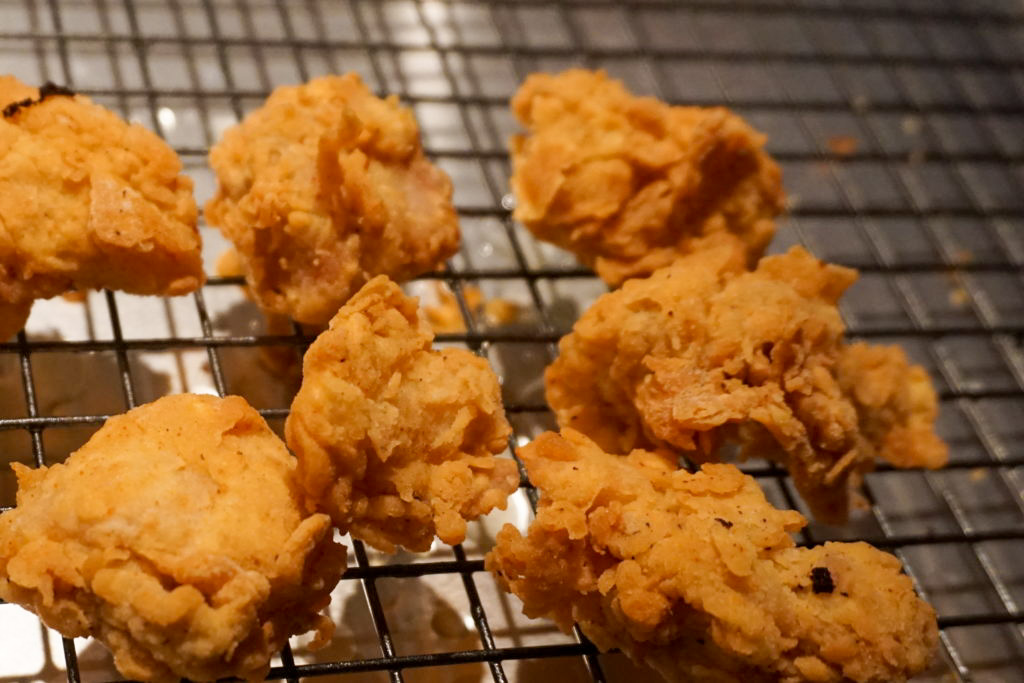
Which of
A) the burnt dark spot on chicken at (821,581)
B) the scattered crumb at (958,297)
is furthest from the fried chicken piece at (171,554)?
the scattered crumb at (958,297)

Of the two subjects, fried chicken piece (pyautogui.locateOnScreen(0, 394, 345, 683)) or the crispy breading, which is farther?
the crispy breading

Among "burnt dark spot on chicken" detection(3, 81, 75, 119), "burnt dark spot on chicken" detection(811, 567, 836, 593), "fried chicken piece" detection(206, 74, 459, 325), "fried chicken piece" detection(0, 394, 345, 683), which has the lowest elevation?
"burnt dark spot on chicken" detection(811, 567, 836, 593)

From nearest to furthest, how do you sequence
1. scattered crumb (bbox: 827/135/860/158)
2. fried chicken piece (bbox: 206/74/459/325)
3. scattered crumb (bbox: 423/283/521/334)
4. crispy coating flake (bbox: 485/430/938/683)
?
crispy coating flake (bbox: 485/430/938/683) → fried chicken piece (bbox: 206/74/459/325) → scattered crumb (bbox: 423/283/521/334) → scattered crumb (bbox: 827/135/860/158)

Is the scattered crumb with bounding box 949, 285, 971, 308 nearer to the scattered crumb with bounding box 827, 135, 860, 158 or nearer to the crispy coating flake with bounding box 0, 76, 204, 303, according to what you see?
the scattered crumb with bounding box 827, 135, 860, 158

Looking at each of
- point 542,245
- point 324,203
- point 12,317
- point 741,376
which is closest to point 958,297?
point 542,245

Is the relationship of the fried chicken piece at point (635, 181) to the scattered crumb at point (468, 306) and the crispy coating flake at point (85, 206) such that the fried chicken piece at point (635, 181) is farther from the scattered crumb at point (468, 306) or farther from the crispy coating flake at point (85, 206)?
the crispy coating flake at point (85, 206)

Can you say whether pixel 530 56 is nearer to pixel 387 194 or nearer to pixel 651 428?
pixel 387 194

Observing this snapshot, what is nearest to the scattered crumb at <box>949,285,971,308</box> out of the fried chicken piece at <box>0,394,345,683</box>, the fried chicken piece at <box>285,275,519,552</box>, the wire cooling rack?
the wire cooling rack
